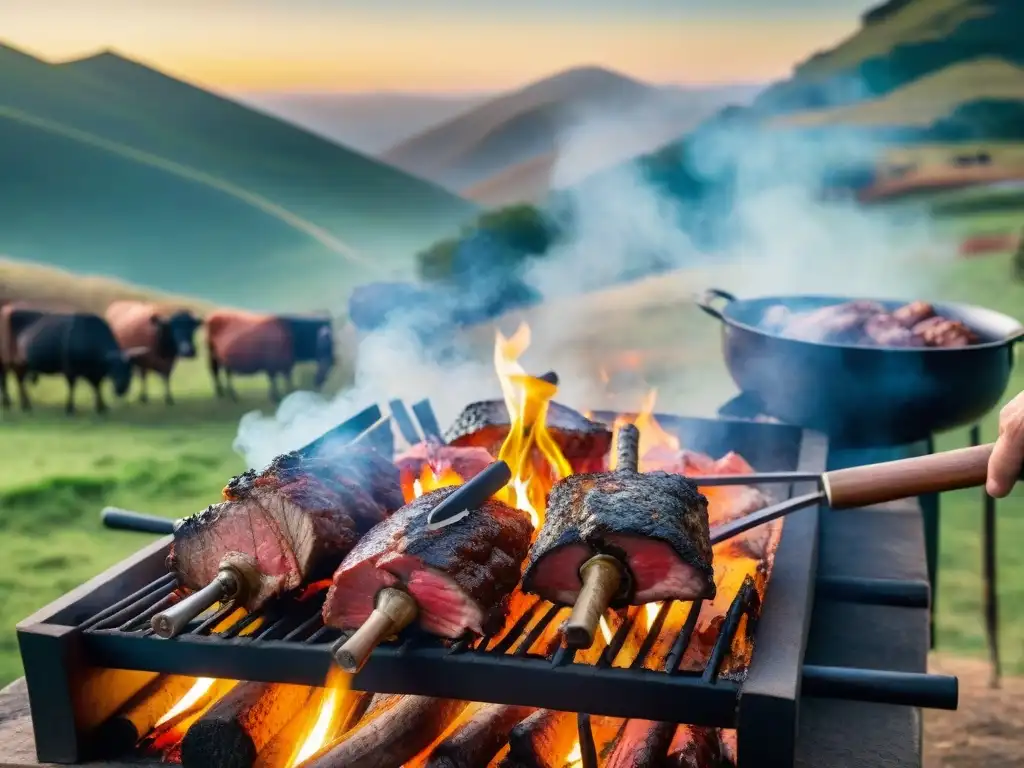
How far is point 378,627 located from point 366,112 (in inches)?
326

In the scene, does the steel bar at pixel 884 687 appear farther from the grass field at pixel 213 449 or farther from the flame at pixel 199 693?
the grass field at pixel 213 449

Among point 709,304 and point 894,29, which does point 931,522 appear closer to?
point 709,304

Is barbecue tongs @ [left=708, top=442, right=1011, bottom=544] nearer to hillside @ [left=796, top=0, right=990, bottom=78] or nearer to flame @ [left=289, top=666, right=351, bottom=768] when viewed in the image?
flame @ [left=289, top=666, right=351, bottom=768]

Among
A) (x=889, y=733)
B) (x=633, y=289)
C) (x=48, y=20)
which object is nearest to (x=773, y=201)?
(x=633, y=289)

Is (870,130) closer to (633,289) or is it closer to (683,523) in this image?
(633,289)

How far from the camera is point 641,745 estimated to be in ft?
7.27

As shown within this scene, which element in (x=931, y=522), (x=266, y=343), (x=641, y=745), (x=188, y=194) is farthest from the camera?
(x=266, y=343)

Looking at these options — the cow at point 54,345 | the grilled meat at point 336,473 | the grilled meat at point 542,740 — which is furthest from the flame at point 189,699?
the cow at point 54,345

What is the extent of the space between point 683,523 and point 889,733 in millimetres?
807

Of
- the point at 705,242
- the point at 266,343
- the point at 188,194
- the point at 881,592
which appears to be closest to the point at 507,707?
the point at 881,592

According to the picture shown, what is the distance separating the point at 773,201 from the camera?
33.6ft

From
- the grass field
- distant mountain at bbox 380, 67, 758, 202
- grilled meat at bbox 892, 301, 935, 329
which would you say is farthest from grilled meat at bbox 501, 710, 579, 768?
distant mountain at bbox 380, 67, 758, 202

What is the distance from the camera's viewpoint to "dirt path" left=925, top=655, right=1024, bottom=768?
3643 millimetres

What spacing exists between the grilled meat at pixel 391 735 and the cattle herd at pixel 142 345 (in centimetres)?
759
